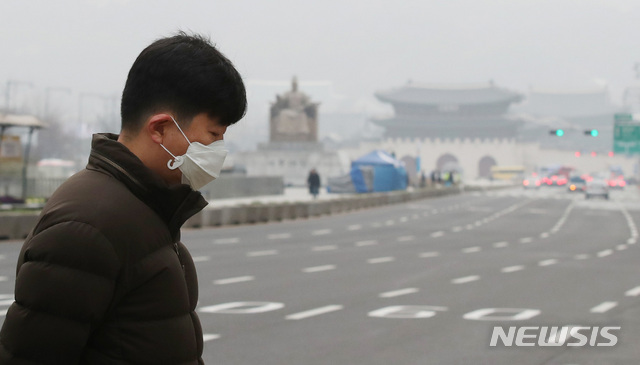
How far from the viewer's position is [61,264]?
2510 millimetres

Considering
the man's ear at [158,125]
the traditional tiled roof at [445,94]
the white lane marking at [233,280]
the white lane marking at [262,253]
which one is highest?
the traditional tiled roof at [445,94]

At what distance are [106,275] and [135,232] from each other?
143 mm

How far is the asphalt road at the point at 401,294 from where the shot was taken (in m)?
9.23

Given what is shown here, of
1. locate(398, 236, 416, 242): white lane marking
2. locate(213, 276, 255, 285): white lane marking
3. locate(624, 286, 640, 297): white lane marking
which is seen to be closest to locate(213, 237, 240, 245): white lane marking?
locate(398, 236, 416, 242): white lane marking

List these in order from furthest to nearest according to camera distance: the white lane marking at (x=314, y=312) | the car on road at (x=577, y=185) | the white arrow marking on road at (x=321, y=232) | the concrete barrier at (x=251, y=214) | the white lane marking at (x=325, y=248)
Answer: the car on road at (x=577, y=185)
the white arrow marking on road at (x=321, y=232)
the concrete barrier at (x=251, y=214)
the white lane marking at (x=325, y=248)
the white lane marking at (x=314, y=312)

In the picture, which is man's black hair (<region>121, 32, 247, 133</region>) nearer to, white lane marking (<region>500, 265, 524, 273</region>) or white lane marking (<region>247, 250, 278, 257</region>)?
white lane marking (<region>500, 265, 524, 273</region>)

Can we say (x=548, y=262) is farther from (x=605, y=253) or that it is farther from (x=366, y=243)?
(x=366, y=243)

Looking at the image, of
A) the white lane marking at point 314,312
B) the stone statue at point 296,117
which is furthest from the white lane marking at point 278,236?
the stone statue at point 296,117

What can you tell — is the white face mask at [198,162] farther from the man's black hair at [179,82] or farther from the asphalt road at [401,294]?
the asphalt road at [401,294]

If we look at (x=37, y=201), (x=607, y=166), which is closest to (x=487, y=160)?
(x=607, y=166)

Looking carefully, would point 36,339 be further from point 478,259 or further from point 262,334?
point 478,259

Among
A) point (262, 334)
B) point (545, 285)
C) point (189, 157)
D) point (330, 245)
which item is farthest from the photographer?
point (330, 245)

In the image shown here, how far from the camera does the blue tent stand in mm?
61094

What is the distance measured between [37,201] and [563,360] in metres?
24.0
